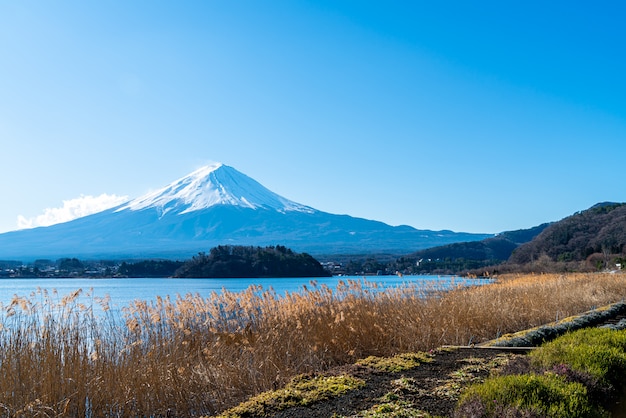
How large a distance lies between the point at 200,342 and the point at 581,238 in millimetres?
63318

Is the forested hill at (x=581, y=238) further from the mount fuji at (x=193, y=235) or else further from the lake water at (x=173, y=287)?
the mount fuji at (x=193, y=235)

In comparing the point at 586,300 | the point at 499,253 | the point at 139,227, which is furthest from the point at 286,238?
the point at 586,300

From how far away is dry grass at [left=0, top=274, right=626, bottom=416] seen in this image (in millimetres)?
5824

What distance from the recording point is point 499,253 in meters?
92.7

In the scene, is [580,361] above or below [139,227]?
below

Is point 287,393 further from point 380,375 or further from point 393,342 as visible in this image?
point 393,342

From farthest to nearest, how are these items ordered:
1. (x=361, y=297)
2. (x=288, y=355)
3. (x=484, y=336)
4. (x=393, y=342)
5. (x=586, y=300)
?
1. (x=586, y=300)
2. (x=484, y=336)
3. (x=361, y=297)
4. (x=393, y=342)
5. (x=288, y=355)

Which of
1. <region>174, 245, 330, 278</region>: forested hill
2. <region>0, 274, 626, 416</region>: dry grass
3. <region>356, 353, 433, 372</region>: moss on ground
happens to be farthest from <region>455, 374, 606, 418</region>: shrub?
<region>174, 245, 330, 278</region>: forested hill

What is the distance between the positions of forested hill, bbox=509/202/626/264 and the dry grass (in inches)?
1963

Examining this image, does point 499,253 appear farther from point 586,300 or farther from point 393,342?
point 393,342

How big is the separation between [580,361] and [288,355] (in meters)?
3.33

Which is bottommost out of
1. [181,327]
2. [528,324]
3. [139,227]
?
[528,324]

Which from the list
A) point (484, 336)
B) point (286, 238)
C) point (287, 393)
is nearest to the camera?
point (287, 393)

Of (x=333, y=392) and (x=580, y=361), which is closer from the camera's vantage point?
(x=333, y=392)
